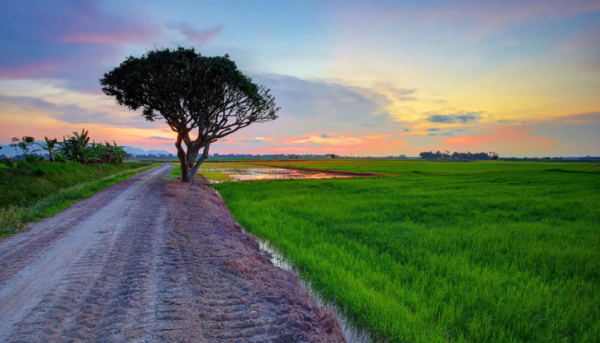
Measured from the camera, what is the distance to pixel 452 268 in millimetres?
6355

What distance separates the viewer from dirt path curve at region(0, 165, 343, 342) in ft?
11.4

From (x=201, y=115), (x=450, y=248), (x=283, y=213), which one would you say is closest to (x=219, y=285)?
(x=450, y=248)

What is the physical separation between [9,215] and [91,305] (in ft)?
27.3

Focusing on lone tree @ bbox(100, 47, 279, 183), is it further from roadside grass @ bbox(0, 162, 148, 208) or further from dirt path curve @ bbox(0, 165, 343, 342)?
dirt path curve @ bbox(0, 165, 343, 342)

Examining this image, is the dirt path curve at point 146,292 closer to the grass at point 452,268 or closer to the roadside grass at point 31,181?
the grass at point 452,268

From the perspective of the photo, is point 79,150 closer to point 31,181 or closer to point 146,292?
point 31,181

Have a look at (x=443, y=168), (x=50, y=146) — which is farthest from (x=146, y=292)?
(x=443, y=168)

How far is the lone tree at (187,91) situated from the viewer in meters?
19.5

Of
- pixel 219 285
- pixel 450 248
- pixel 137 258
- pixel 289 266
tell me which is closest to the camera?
pixel 219 285

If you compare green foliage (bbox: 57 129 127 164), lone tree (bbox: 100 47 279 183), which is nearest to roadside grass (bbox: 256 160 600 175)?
lone tree (bbox: 100 47 279 183)

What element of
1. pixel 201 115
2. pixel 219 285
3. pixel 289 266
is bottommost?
pixel 289 266

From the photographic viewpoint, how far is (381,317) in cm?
432

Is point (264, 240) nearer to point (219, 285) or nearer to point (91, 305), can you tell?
point (219, 285)

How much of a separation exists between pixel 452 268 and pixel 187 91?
65.8 feet
